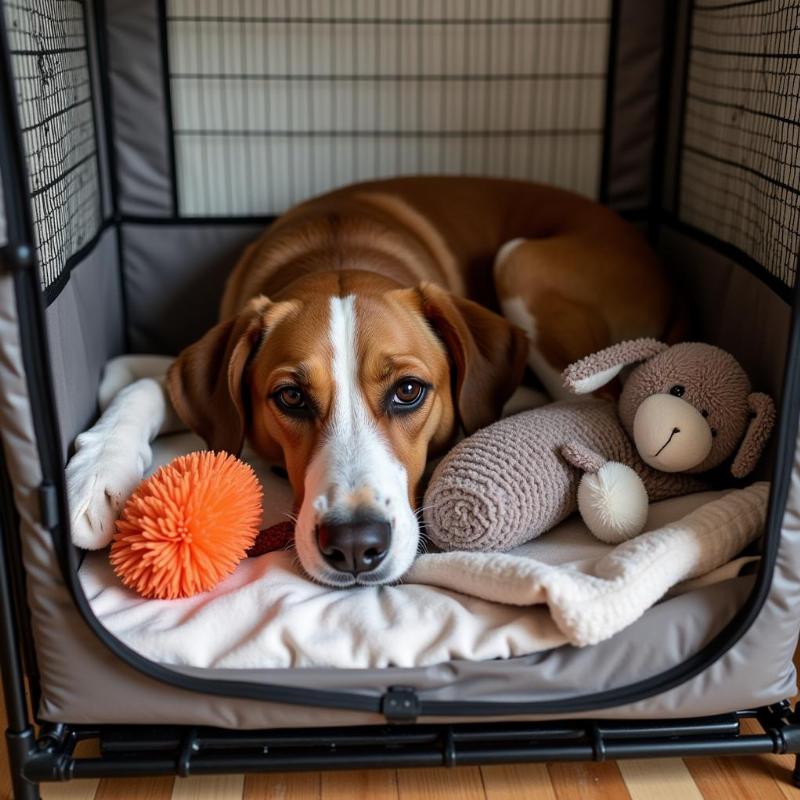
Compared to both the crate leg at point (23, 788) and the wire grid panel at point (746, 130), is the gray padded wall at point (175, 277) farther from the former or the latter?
the crate leg at point (23, 788)

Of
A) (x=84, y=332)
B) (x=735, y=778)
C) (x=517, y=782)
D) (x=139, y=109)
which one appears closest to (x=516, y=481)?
(x=517, y=782)

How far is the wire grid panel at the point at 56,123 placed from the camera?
5.88 feet

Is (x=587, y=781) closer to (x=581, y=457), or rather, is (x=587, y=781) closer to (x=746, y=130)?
(x=581, y=457)

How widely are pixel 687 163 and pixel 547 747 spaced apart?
1.71m

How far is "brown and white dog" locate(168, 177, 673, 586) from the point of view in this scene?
5.42ft

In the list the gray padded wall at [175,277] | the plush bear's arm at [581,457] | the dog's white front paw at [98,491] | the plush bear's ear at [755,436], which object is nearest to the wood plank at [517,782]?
the plush bear's arm at [581,457]

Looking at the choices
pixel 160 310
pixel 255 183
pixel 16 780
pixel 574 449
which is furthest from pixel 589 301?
pixel 16 780

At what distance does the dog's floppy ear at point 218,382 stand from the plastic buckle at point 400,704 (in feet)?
2.35

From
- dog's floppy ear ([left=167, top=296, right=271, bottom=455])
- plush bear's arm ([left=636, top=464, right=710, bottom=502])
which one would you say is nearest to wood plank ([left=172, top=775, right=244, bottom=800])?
dog's floppy ear ([left=167, top=296, right=271, bottom=455])

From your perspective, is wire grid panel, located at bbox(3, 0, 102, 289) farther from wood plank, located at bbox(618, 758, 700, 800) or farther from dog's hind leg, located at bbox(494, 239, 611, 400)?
wood plank, located at bbox(618, 758, 700, 800)

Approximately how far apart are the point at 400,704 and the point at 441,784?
0.88ft

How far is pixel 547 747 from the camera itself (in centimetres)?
152

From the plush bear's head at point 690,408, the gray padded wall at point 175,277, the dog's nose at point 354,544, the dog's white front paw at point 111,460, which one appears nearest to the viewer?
the dog's nose at point 354,544

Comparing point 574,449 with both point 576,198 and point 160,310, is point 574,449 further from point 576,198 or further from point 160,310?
point 160,310
